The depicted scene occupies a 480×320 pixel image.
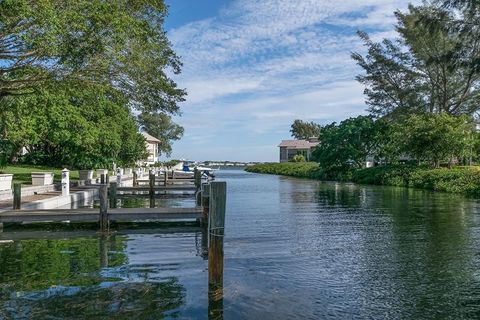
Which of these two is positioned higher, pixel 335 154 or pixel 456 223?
pixel 335 154

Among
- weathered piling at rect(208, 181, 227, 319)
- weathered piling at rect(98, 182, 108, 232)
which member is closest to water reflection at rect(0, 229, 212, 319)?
weathered piling at rect(208, 181, 227, 319)

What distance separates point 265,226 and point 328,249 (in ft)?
16.5

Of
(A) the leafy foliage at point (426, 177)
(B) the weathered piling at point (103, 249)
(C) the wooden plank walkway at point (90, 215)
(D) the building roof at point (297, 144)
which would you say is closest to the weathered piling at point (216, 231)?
(B) the weathered piling at point (103, 249)

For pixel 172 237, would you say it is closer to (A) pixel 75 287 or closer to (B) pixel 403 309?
(A) pixel 75 287

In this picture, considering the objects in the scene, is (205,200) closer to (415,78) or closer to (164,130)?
(415,78)

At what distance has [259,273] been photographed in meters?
10.7

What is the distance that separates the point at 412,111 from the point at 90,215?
146 feet

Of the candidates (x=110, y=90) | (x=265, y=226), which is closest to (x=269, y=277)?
(x=265, y=226)

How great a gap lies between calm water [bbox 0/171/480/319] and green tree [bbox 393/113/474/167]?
29.6m

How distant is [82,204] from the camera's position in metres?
24.6

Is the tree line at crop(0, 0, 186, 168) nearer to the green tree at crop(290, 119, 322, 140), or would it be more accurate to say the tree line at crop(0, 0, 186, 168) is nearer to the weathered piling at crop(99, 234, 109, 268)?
the weathered piling at crop(99, 234, 109, 268)

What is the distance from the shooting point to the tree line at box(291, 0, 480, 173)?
4609 centimetres

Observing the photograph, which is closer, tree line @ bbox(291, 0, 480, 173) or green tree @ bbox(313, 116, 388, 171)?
tree line @ bbox(291, 0, 480, 173)

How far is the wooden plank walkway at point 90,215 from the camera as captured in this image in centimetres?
1600
